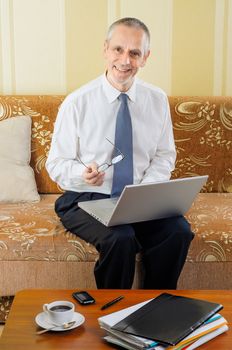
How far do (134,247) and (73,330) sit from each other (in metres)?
0.59

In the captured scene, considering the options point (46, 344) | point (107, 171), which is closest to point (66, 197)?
point (107, 171)

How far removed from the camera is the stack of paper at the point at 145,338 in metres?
1.33

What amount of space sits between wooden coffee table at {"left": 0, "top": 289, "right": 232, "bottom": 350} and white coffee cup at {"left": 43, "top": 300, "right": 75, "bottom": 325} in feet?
0.11

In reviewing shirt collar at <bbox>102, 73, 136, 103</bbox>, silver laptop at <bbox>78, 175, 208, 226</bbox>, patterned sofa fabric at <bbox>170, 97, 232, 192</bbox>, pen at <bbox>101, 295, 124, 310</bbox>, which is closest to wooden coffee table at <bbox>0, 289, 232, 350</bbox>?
pen at <bbox>101, 295, 124, 310</bbox>

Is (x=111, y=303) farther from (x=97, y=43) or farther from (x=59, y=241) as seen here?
(x=97, y=43)

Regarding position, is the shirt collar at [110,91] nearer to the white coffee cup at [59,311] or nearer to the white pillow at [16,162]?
the white pillow at [16,162]

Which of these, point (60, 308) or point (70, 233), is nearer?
point (60, 308)

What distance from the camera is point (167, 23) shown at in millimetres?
2785

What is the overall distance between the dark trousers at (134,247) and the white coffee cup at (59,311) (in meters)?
0.48

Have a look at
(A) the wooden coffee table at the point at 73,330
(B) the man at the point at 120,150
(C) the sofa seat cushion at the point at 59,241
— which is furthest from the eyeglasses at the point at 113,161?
(A) the wooden coffee table at the point at 73,330

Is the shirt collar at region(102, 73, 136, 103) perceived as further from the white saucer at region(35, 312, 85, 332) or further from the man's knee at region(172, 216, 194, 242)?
the white saucer at region(35, 312, 85, 332)

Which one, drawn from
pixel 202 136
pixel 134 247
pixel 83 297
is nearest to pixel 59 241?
pixel 134 247

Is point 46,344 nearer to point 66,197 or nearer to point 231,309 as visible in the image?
point 231,309

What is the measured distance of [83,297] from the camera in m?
1.56
